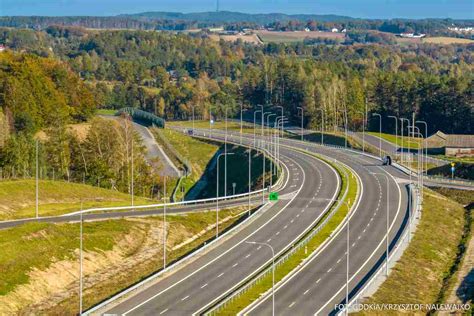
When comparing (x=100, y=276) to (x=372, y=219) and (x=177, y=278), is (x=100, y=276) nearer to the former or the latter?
(x=177, y=278)

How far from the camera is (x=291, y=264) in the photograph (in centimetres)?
8969

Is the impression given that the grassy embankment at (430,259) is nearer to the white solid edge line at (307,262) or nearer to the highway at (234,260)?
the white solid edge line at (307,262)

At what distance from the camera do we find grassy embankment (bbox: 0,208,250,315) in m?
77.3

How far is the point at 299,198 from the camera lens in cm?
12319

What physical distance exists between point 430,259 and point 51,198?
43.1 m

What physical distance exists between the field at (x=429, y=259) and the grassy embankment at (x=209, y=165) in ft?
105

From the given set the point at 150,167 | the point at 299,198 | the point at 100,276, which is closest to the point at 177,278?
the point at 100,276

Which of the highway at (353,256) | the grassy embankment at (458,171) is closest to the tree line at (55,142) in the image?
the highway at (353,256)

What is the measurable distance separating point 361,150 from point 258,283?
10079 centimetres

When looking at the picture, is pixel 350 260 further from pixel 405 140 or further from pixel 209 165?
pixel 405 140

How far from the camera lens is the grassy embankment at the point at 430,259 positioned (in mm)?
83562

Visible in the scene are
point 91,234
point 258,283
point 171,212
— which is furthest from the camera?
point 171,212

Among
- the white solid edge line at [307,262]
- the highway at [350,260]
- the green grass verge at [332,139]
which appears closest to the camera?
the white solid edge line at [307,262]

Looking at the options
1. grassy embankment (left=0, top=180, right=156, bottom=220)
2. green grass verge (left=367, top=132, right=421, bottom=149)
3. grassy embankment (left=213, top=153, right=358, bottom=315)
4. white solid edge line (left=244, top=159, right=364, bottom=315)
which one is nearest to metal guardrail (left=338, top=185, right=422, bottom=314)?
white solid edge line (left=244, top=159, right=364, bottom=315)
